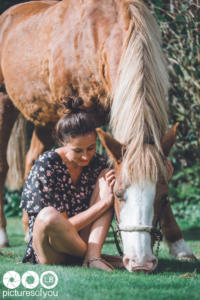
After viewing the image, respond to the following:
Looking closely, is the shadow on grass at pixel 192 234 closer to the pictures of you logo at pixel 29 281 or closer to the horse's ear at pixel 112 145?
the horse's ear at pixel 112 145

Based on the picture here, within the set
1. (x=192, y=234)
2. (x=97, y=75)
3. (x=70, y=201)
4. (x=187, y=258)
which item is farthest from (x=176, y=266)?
(x=192, y=234)

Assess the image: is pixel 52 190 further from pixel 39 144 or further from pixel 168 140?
pixel 39 144

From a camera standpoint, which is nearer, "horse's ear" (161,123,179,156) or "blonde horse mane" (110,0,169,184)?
"blonde horse mane" (110,0,169,184)

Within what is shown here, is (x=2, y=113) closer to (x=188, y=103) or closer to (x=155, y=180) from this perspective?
(x=188, y=103)

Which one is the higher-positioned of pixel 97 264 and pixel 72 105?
pixel 72 105

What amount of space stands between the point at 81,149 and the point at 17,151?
10.0 feet

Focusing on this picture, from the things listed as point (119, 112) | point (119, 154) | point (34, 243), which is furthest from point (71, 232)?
point (119, 112)

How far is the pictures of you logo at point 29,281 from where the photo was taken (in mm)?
2279

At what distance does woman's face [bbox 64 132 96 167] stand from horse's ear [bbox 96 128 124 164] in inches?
9.4

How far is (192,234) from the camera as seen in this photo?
18.4 feet

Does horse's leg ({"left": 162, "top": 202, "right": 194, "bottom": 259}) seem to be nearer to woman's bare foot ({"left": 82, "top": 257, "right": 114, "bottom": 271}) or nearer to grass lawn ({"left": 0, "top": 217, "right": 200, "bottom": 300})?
grass lawn ({"left": 0, "top": 217, "right": 200, "bottom": 300})

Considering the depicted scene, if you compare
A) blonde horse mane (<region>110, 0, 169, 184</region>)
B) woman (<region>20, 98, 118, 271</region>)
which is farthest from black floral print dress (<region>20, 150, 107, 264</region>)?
blonde horse mane (<region>110, 0, 169, 184</region>)

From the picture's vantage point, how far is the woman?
2855mm

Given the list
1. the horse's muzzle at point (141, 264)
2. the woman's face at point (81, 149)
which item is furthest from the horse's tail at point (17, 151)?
the horse's muzzle at point (141, 264)
